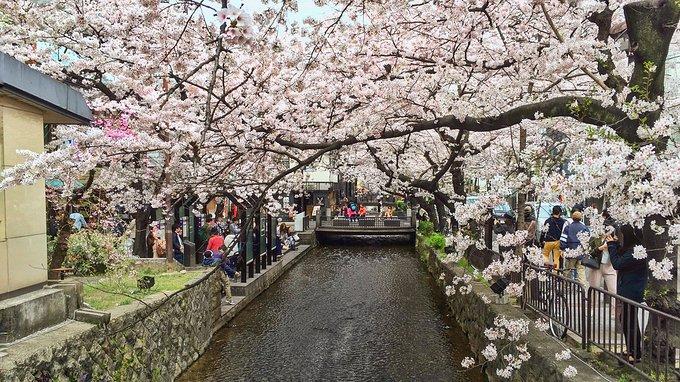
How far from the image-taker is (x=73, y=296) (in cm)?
672

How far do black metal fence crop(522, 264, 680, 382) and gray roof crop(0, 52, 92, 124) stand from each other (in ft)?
21.7

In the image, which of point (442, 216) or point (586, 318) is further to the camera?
point (442, 216)

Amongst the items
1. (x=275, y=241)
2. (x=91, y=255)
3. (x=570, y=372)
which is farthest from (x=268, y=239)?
(x=570, y=372)

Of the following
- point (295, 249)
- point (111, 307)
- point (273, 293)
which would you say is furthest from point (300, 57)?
point (295, 249)

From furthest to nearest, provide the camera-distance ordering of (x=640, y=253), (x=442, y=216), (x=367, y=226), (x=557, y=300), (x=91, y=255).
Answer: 1. (x=367, y=226)
2. (x=442, y=216)
3. (x=91, y=255)
4. (x=557, y=300)
5. (x=640, y=253)

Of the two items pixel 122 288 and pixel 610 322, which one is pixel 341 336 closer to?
pixel 122 288

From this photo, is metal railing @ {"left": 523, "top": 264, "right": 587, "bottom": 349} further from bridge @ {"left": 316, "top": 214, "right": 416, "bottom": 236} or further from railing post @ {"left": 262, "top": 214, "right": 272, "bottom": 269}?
bridge @ {"left": 316, "top": 214, "right": 416, "bottom": 236}

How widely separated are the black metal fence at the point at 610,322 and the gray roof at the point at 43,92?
21.7 feet

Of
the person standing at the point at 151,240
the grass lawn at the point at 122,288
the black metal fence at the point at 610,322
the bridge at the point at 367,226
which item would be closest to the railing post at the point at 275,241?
the person standing at the point at 151,240

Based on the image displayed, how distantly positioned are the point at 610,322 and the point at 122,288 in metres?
7.39

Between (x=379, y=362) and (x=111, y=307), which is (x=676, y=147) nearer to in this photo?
(x=379, y=362)

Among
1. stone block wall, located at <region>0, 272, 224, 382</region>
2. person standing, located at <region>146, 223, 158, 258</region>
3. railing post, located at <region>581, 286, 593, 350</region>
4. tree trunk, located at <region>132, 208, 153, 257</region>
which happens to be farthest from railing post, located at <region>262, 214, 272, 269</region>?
railing post, located at <region>581, 286, 593, 350</region>

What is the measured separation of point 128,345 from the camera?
7.30 metres

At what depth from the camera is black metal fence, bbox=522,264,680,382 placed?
4.88 m
